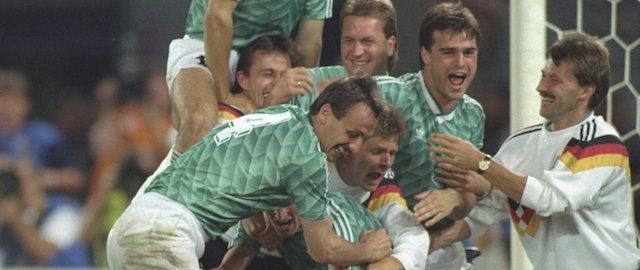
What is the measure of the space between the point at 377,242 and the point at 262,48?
97 cm

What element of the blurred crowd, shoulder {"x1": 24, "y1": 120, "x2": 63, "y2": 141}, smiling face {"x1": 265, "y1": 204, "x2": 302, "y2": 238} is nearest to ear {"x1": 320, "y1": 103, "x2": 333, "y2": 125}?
smiling face {"x1": 265, "y1": 204, "x2": 302, "y2": 238}

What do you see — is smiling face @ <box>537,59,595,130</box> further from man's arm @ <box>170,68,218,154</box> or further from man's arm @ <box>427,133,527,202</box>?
man's arm @ <box>170,68,218,154</box>

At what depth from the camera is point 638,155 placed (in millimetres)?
6555

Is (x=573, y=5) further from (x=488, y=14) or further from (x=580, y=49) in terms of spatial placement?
(x=580, y=49)

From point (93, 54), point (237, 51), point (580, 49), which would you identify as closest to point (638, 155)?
point (580, 49)

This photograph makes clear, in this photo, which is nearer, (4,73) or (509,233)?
(509,233)

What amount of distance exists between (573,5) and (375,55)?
3.68 ft

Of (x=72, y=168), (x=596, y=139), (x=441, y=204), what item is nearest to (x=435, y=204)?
(x=441, y=204)

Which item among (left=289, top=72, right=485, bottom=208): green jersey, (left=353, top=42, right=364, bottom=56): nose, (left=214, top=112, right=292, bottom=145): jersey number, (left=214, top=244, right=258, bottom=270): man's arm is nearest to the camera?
(left=214, top=112, right=292, bottom=145): jersey number

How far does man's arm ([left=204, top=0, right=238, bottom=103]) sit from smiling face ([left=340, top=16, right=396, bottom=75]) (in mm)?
500

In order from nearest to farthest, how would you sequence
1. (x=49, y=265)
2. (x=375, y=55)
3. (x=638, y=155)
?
(x=375, y=55) < (x=638, y=155) < (x=49, y=265)

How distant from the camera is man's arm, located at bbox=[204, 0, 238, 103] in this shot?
555 centimetres

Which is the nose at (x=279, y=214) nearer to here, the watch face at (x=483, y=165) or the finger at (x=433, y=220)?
the finger at (x=433, y=220)

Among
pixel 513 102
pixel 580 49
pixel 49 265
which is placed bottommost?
pixel 49 265
